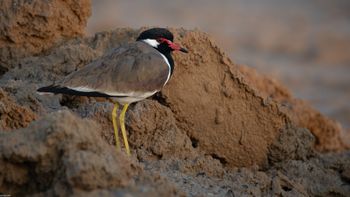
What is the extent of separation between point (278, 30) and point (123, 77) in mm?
13151

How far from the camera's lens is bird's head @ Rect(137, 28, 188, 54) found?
6.67 meters

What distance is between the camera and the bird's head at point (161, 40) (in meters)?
6.67

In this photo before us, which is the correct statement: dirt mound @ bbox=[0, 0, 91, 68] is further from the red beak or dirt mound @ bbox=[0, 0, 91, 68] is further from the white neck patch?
the red beak

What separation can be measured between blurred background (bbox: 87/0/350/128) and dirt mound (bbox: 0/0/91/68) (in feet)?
24.5

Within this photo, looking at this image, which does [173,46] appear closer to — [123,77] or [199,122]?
[123,77]

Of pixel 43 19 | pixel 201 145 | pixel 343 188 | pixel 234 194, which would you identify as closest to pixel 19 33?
pixel 43 19

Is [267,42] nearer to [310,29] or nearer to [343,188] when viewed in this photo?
[310,29]

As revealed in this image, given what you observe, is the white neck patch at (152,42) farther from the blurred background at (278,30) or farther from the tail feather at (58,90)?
the blurred background at (278,30)

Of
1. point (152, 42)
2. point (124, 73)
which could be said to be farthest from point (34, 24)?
point (124, 73)

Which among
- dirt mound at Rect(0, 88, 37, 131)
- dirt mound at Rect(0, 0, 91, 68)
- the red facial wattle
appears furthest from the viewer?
dirt mound at Rect(0, 0, 91, 68)

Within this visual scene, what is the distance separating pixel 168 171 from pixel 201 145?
859mm

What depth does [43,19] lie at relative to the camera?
7.41 metres

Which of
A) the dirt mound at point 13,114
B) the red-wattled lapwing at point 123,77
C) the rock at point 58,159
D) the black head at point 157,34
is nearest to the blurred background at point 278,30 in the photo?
the black head at point 157,34

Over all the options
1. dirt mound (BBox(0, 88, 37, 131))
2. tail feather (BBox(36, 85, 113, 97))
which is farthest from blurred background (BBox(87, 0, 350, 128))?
dirt mound (BBox(0, 88, 37, 131))
